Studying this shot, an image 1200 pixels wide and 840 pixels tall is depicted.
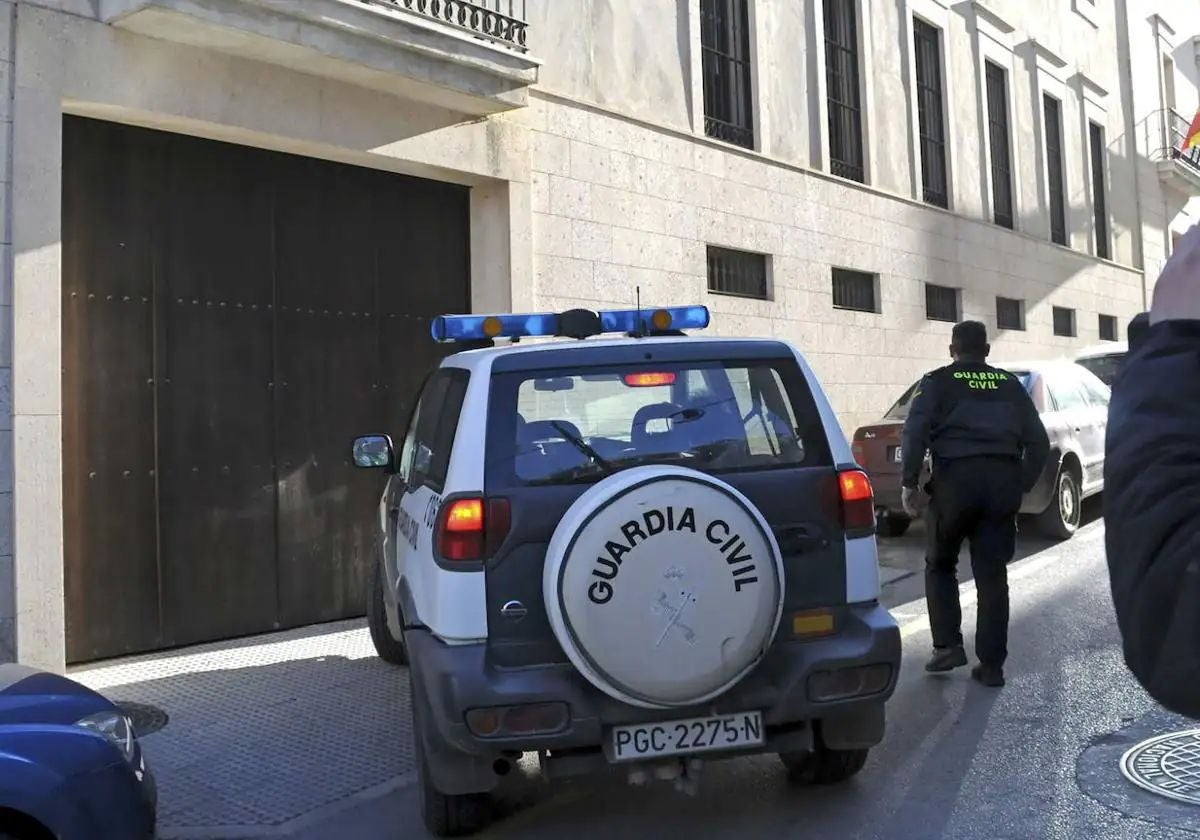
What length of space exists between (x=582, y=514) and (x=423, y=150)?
5895 millimetres

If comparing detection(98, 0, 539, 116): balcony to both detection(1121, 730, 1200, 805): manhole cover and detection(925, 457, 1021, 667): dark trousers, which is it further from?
detection(1121, 730, 1200, 805): manhole cover

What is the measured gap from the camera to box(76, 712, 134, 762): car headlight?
3361mm

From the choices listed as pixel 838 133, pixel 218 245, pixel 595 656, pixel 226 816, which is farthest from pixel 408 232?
pixel 838 133

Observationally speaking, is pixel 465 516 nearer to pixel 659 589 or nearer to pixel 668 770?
pixel 659 589

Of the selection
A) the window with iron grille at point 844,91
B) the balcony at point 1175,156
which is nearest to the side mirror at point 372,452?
the window with iron grille at point 844,91

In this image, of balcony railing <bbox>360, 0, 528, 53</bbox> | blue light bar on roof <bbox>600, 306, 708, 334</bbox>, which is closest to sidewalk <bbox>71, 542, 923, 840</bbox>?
blue light bar on roof <bbox>600, 306, 708, 334</bbox>

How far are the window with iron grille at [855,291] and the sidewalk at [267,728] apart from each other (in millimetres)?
8554

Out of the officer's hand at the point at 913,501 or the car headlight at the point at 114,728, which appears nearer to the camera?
the car headlight at the point at 114,728

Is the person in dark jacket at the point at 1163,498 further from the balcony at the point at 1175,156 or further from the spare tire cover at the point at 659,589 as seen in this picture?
the balcony at the point at 1175,156

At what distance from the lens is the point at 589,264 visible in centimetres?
1023

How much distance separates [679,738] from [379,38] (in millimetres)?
5822

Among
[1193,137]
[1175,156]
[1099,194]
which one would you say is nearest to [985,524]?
[1099,194]

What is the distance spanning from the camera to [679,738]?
3.59 metres

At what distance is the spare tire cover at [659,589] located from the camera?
3422 millimetres
